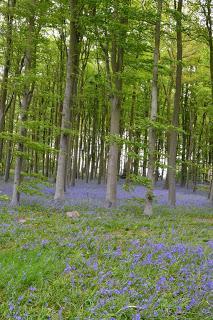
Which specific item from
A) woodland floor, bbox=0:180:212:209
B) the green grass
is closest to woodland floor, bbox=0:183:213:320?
the green grass

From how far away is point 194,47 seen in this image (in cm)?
2542

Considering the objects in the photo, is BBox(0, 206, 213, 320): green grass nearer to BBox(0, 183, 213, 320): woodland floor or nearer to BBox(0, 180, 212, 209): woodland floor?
BBox(0, 183, 213, 320): woodland floor

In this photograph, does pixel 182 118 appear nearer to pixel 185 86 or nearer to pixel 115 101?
pixel 185 86

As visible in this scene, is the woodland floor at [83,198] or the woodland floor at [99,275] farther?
the woodland floor at [83,198]

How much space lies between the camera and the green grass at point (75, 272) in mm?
3947

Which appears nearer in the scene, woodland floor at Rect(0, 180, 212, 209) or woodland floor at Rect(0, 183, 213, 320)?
woodland floor at Rect(0, 183, 213, 320)

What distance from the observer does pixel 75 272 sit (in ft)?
17.0

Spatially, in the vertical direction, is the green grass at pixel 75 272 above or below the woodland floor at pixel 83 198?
above

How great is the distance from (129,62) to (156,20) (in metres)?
3.50

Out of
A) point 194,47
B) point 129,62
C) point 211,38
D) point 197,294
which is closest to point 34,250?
point 197,294

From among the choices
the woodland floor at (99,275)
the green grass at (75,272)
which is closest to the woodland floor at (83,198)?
the green grass at (75,272)

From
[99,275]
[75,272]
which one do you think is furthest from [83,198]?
[99,275]

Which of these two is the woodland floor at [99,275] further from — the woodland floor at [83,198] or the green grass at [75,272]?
the woodland floor at [83,198]

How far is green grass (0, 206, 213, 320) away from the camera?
395 centimetres
